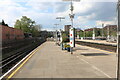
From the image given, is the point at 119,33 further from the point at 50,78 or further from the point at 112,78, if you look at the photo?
the point at 50,78

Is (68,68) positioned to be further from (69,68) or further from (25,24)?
(25,24)

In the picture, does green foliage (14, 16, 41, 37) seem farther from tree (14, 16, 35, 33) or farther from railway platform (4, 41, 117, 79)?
railway platform (4, 41, 117, 79)

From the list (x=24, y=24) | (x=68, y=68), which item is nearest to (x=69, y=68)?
(x=68, y=68)

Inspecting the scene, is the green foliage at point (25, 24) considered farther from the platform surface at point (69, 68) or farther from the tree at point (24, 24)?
the platform surface at point (69, 68)

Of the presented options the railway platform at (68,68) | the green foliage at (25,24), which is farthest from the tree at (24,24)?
the railway platform at (68,68)

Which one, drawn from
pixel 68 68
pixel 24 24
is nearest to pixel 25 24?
pixel 24 24

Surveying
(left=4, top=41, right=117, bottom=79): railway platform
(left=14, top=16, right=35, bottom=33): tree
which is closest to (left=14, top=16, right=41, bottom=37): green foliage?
(left=14, top=16, right=35, bottom=33): tree

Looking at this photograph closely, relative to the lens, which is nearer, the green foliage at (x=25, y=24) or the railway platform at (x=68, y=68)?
the railway platform at (x=68, y=68)

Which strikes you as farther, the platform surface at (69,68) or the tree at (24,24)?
the tree at (24,24)

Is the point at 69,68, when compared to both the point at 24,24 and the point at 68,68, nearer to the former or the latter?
the point at 68,68

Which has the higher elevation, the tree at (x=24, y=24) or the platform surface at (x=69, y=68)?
the tree at (x=24, y=24)

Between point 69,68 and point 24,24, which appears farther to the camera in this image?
point 24,24

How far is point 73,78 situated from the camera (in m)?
7.92

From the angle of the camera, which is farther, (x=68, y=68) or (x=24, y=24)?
(x=24, y=24)
